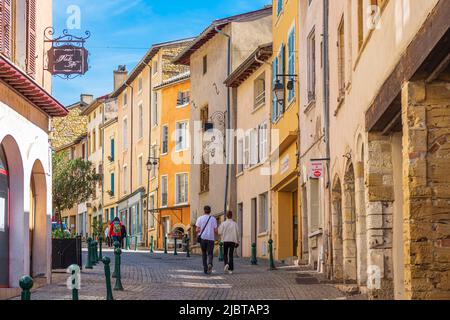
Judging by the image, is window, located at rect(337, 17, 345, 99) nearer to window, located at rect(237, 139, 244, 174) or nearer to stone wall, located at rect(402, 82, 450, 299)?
stone wall, located at rect(402, 82, 450, 299)

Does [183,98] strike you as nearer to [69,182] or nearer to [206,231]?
[69,182]

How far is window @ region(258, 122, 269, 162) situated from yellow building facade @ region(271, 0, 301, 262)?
107 centimetres

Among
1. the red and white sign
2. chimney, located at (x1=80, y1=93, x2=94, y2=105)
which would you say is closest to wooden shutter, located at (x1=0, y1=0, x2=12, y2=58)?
the red and white sign

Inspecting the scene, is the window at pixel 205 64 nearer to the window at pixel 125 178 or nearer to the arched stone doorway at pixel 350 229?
the window at pixel 125 178

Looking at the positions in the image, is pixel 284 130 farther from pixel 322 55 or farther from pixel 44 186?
pixel 44 186

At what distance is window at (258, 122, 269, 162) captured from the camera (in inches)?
1294

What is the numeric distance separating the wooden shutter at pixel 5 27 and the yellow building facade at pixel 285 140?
34.3ft

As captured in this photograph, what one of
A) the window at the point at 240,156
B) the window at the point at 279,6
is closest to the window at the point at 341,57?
the window at the point at 279,6

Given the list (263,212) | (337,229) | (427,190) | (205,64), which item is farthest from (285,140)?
(427,190)

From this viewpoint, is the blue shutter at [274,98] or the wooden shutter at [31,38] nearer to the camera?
the wooden shutter at [31,38]

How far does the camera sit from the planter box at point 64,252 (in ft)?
74.4

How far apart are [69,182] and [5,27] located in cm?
4263

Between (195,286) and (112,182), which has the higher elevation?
(112,182)

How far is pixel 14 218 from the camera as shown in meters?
18.3
